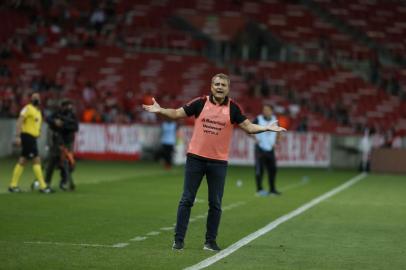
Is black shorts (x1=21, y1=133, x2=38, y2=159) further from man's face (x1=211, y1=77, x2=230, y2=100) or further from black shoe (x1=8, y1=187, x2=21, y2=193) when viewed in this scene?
man's face (x1=211, y1=77, x2=230, y2=100)

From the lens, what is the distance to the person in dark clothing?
22922 millimetres

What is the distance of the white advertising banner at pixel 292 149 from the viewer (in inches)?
1522

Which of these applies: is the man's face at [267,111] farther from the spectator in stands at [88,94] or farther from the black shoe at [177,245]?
the spectator in stands at [88,94]

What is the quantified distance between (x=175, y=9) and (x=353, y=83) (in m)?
9.37

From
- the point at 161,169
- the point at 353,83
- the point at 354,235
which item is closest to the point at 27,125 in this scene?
the point at 354,235

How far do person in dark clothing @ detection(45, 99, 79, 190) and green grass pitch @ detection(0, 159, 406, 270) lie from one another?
1.98ft

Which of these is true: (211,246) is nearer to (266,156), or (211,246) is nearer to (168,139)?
(266,156)

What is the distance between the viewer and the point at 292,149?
129 feet

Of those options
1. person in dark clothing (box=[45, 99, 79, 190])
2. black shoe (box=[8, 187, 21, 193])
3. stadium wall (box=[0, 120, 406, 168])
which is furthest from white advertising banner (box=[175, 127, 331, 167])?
black shoe (box=[8, 187, 21, 193])

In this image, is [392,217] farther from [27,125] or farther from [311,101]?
[311,101]

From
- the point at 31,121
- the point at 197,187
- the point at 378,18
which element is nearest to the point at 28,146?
the point at 31,121

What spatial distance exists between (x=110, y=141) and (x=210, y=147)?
2721 centimetres

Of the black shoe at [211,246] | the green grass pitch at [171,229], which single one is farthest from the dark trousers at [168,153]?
the black shoe at [211,246]

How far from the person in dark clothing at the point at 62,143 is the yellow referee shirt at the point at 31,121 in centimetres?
115
